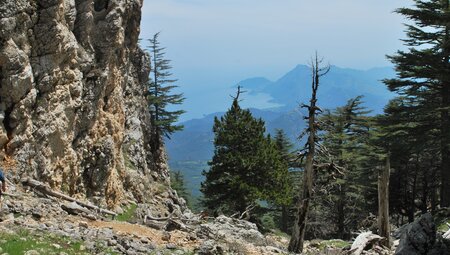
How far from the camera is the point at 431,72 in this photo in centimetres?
3097

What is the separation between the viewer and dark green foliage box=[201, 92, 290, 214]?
3778 centimetres

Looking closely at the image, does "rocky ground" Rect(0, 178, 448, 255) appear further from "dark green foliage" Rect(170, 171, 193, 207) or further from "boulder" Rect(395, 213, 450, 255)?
"dark green foliage" Rect(170, 171, 193, 207)

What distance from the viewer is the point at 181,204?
47938mm

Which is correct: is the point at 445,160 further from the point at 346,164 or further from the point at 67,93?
the point at 67,93

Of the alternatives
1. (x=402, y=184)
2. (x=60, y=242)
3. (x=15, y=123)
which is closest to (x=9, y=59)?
(x=15, y=123)

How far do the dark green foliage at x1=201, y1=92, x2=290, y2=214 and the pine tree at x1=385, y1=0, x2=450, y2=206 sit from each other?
11402 mm

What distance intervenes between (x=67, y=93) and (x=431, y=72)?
23.6 meters

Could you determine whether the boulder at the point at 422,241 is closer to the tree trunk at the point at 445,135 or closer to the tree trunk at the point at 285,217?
the tree trunk at the point at 445,135

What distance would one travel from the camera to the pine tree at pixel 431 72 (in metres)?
30.4

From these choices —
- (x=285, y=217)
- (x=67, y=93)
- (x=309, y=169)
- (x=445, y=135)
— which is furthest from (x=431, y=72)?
(x=285, y=217)

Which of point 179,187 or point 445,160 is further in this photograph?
point 179,187

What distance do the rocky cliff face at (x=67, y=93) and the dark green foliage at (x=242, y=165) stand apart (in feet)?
24.9

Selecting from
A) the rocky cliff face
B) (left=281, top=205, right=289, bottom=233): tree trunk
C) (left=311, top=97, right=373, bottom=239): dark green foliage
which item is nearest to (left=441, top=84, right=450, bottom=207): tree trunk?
(left=311, top=97, right=373, bottom=239): dark green foliage

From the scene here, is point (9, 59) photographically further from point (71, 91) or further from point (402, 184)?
point (402, 184)
